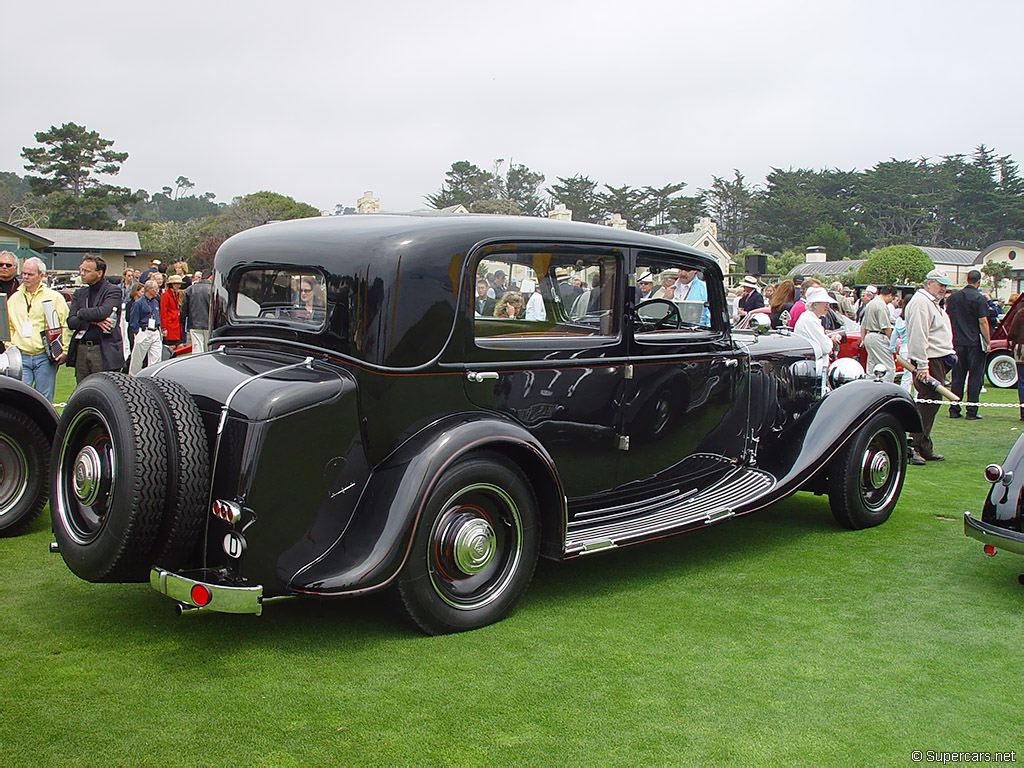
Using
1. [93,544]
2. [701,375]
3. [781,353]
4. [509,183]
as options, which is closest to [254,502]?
[93,544]

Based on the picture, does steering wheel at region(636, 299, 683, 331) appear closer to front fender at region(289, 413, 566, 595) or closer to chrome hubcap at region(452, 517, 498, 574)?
front fender at region(289, 413, 566, 595)

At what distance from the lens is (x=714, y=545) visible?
17.8 feet

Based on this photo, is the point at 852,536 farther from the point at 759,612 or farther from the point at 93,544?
the point at 93,544

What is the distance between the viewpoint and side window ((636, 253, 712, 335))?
15.8 feet

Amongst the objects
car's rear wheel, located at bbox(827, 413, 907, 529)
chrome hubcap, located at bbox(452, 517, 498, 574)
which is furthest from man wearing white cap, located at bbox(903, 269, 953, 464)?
chrome hubcap, located at bbox(452, 517, 498, 574)

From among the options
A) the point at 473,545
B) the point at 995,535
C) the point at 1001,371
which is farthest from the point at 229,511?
the point at 1001,371

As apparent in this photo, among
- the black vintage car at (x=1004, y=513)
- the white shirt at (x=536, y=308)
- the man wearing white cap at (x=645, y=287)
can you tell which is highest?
the man wearing white cap at (x=645, y=287)

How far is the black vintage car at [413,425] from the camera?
3406mm

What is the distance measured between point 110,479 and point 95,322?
4.70 meters

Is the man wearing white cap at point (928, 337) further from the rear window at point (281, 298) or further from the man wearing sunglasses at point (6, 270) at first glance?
the man wearing sunglasses at point (6, 270)

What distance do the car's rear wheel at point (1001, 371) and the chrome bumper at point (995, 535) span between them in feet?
37.3

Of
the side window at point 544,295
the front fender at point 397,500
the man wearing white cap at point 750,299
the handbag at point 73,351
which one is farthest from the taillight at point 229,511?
the man wearing white cap at point 750,299

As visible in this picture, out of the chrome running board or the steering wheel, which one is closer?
the chrome running board

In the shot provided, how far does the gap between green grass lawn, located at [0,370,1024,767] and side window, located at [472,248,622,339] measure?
55.2 inches
